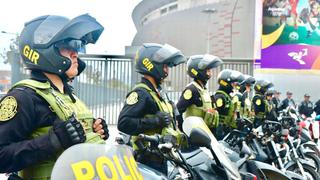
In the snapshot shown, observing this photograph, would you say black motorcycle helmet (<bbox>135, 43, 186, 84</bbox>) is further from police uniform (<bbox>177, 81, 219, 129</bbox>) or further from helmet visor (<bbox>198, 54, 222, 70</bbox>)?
helmet visor (<bbox>198, 54, 222, 70</bbox>)

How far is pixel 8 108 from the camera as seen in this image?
80.2 inches

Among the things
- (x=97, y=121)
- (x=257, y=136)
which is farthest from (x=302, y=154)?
(x=97, y=121)

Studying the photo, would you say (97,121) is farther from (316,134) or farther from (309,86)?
(309,86)

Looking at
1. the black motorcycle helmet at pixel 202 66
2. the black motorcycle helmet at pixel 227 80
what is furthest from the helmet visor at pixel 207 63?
the black motorcycle helmet at pixel 227 80

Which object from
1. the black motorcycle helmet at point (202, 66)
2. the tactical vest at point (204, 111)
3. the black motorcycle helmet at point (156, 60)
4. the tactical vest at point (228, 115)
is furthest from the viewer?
the tactical vest at point (228, 115)

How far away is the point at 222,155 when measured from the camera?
2.98m

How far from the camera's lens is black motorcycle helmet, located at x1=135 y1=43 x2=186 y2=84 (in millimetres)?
4137

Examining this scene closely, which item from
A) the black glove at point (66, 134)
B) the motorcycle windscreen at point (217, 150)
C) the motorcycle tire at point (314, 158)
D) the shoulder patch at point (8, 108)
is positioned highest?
the shoulder patch at point (8, 108)

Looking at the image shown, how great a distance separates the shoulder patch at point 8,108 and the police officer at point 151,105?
1428 millimetres

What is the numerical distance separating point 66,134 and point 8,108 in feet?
1.12

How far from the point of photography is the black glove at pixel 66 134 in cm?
188

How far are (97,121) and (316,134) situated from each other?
28.9 feet

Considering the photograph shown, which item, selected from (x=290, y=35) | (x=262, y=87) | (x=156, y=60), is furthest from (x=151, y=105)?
(x=290, y=35)

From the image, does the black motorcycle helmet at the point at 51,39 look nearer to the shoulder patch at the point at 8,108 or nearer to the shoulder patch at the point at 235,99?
the shoulder patch at the point at 8,108
